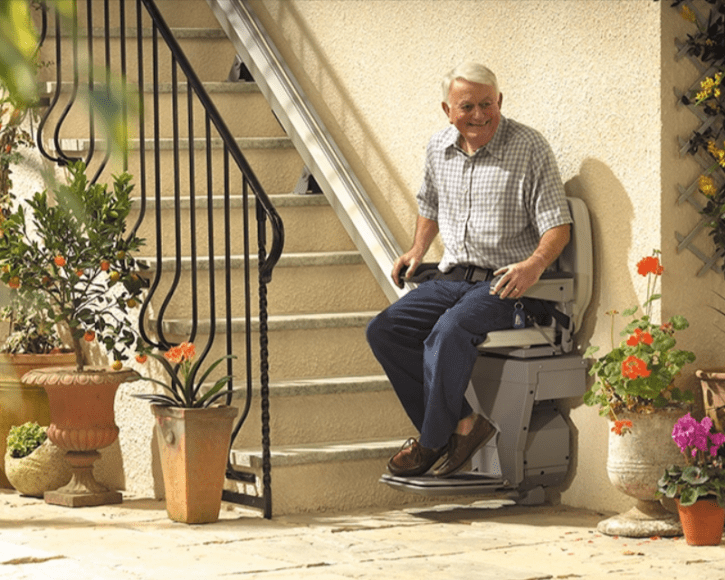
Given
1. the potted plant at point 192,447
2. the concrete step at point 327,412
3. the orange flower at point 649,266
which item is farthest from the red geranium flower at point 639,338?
the potted plant at point 192,447

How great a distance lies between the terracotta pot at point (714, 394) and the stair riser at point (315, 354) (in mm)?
1310

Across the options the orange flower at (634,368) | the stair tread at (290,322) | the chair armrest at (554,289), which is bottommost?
the orange flower at (634,368)

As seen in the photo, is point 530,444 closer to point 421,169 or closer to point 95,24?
point 421,169

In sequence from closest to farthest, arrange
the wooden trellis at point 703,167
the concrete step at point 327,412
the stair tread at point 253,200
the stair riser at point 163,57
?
the wooden trellis at point 703,167 < the concrete step at point 327,412 < the stair tread at point 253,200 < the stair riser at point 163,57

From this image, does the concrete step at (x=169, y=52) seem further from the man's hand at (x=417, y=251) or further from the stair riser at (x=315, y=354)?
the man's hand at (x=417, y=251)

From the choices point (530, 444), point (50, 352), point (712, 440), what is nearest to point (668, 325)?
point (712, 440)

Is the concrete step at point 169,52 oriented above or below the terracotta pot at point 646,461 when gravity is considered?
above

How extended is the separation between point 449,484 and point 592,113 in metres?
1.20

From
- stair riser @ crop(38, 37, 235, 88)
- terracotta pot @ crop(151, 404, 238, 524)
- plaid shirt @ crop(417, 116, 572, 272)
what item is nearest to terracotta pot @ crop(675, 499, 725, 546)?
plaid shirt @ crop(417, 116, 572, 272)

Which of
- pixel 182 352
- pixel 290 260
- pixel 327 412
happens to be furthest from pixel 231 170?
pixel 182 352

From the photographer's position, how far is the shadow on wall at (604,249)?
3.26m

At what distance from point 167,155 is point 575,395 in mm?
1968

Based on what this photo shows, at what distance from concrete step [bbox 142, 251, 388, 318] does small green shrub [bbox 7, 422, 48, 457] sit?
0.62 m

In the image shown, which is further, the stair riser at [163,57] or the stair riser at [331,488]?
the stair riser at [163,57]
